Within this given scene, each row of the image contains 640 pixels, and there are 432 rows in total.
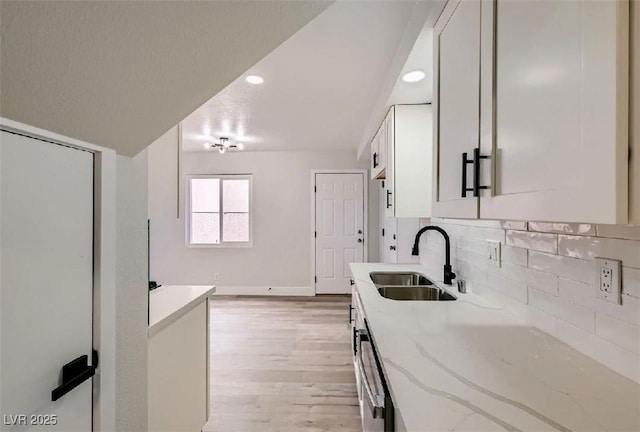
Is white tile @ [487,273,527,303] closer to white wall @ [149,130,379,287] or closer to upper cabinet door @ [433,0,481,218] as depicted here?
upper cabinet door @ [433,0,481,218]

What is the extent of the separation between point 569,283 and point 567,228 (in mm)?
191

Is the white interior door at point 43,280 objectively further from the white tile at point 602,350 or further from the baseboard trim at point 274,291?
the baseboard trim at point 274,291

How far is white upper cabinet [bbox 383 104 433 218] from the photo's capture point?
7.79 feet

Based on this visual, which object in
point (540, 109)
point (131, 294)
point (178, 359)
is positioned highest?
point (540, 109)

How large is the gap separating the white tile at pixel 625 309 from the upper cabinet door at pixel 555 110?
0.41 meters

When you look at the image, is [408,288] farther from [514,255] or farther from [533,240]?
[533,240]

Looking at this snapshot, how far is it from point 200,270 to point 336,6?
15.5 feet

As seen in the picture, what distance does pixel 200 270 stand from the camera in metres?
5.31

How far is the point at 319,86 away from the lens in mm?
2570

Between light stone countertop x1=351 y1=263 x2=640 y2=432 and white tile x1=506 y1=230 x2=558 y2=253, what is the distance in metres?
0.33

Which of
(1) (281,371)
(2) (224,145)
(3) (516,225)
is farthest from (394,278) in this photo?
(2) (224,145)

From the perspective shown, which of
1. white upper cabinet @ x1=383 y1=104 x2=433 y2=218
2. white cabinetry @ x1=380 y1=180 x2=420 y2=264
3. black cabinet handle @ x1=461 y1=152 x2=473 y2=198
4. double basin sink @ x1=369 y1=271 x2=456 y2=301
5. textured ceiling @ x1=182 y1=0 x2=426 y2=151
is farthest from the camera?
white cabinetry @ x1=380 y1=180 x2=420 y2=264

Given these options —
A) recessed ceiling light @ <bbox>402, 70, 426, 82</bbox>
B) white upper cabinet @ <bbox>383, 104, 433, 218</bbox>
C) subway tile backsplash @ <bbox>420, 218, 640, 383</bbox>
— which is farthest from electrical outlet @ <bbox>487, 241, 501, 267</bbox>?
recessed ceiling light @ <bbox>402, 70, 426, 82</bbox>

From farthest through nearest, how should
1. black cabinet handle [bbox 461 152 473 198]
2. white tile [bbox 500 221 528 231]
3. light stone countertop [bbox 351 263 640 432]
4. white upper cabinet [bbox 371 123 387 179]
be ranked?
white upper cabinet [bbox 371 123 387 179] < white tile [bbox 500 221 528 231] < black cabinet handle [bbox 461 152 473 198] < light stone countertop [bbox 351 263 640 432]
